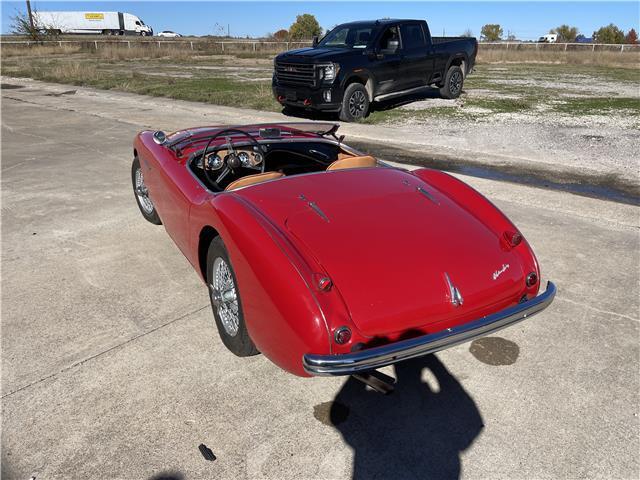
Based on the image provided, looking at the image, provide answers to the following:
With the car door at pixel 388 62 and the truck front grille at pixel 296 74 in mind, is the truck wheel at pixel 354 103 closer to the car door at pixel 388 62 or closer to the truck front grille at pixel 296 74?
the car door at pixel 388 62

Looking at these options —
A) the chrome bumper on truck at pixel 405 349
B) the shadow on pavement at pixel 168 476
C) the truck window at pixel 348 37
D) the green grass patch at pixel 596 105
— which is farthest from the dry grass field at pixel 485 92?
the shadow on pavement at pixel 168 476

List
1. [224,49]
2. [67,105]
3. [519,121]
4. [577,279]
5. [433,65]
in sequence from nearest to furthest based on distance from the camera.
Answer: [577,279] < [519,121] < [433,65] < [67,105] < [224,49]

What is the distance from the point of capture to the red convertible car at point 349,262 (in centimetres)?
240

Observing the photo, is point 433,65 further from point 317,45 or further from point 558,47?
point 558,47

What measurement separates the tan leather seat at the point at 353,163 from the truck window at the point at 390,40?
27.9ft

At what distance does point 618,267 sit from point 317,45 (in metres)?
9.63

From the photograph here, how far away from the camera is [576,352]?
3.23 meters

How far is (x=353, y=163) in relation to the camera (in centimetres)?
376

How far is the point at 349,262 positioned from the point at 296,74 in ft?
30.8

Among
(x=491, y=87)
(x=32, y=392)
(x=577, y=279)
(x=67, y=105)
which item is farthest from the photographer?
(x=491, y=87)

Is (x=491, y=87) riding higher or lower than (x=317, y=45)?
lower

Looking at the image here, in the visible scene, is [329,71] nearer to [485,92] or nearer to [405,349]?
[485,92]

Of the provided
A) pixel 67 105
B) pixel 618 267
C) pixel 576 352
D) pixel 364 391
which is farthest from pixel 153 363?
pixel 67 105

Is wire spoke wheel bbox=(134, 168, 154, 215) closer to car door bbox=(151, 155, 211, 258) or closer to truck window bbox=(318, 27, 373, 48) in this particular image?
car door bbox=(151, 155, 211, 258)
